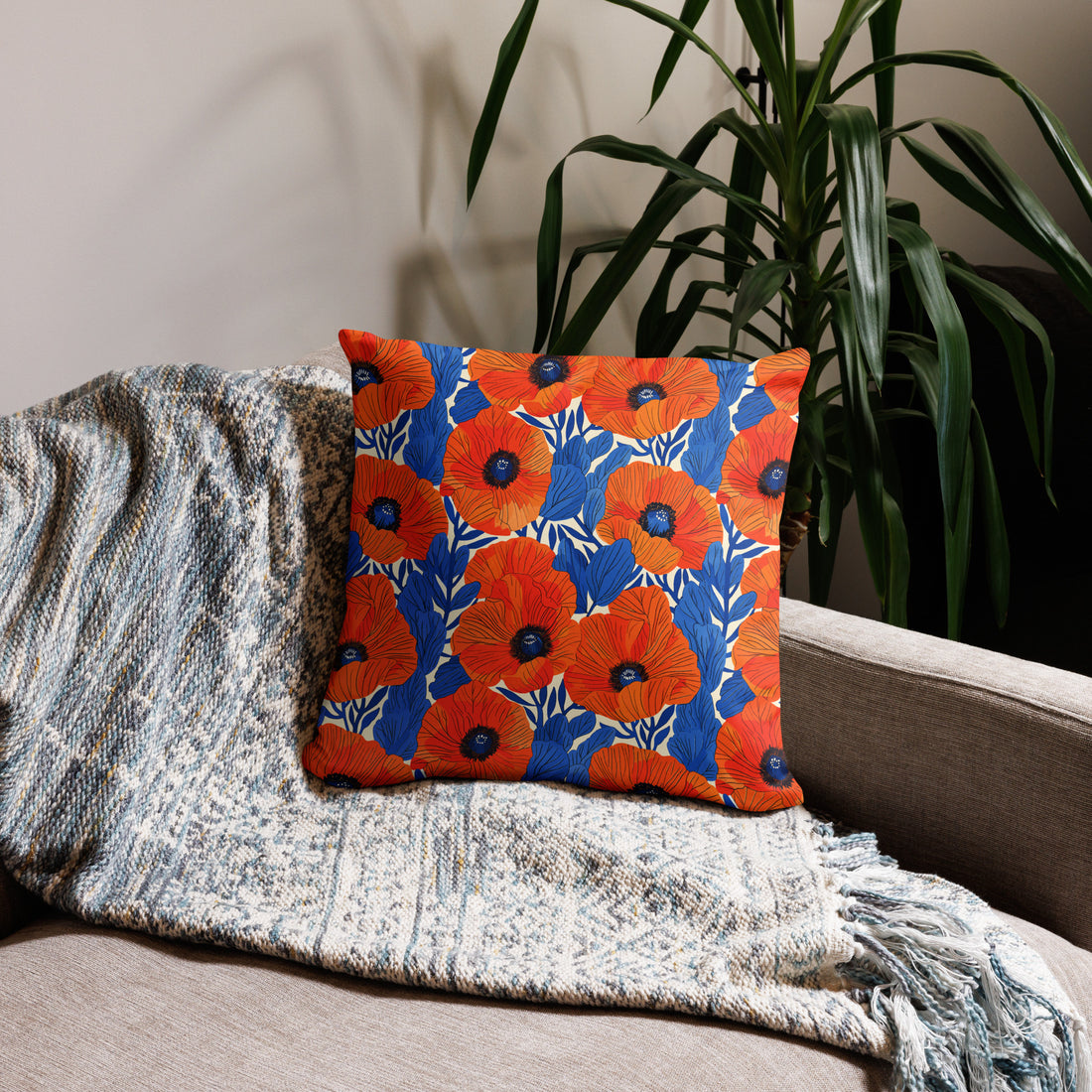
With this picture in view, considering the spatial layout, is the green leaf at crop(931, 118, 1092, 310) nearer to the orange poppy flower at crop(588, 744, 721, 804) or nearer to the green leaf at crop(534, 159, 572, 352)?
the green leaf at crop(534, 159, 572, 352)

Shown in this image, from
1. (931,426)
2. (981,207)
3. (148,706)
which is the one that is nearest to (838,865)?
(148,706)

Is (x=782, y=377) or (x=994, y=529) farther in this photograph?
(x=994, y=529)

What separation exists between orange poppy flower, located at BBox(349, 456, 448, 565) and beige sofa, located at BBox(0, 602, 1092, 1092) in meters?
0.37

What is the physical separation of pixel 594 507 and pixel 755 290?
366mm

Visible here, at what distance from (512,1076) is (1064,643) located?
1427 mm

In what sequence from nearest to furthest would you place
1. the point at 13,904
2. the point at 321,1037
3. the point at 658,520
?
the point at 321,1037, the point at 13,904, the point at 658,520

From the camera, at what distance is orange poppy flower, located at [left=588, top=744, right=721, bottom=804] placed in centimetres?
86

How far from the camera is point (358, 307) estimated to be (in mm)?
1409

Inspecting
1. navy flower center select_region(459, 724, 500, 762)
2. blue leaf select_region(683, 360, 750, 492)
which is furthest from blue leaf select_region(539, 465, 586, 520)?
navy flower center select_region(459, 724, 500, 762)

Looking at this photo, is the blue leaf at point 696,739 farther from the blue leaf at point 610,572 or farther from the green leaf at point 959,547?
the green leaf at point 959,547

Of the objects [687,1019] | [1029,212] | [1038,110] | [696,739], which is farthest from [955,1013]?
[1038,110]

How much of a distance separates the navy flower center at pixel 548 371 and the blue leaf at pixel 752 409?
17 cm

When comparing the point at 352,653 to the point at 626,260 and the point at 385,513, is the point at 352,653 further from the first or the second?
the point at 626,260

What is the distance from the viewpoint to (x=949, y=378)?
Answer: 37.9 inches
